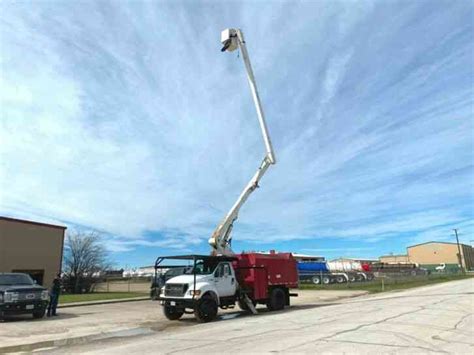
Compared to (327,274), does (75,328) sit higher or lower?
lower

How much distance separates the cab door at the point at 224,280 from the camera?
667 inches

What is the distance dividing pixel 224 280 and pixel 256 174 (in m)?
6.05

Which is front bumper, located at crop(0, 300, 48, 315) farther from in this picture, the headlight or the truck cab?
the truck cab

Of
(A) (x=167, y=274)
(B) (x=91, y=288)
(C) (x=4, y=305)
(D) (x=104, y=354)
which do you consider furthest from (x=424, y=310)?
(B) (x=91, y=288)

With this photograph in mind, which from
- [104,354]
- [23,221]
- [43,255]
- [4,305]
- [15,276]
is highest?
[23,221]

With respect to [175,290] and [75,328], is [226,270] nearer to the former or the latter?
[175,290]

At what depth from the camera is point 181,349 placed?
944 centimetres

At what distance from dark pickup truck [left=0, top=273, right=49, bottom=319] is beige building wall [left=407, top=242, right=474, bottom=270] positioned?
129943 millimetres

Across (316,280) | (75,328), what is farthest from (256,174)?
(316,280)

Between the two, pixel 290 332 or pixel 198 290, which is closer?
pixel 290 332

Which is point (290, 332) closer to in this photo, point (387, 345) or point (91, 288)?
point (387, 345)

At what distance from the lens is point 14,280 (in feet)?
58.5

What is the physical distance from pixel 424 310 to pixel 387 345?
27.1ft

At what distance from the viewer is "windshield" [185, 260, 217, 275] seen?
659 inches
